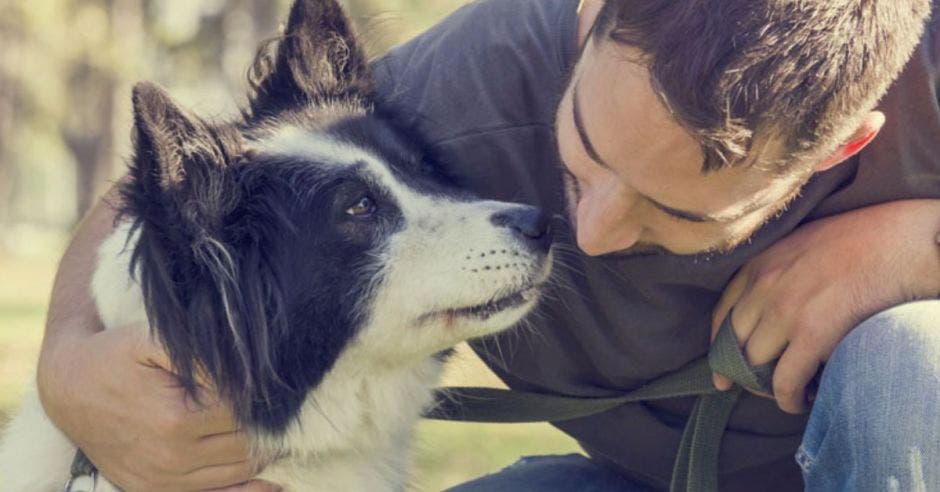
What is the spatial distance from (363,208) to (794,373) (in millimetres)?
885

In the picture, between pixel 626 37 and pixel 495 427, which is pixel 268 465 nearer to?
pixel 626 37

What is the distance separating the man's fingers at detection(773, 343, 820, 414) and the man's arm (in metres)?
1.03

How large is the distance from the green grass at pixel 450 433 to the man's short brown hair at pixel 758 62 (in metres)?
1.02

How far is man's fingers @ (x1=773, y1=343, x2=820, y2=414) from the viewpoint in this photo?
2.44 m

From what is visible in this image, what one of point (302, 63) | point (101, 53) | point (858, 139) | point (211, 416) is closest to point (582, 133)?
point (858, 139)

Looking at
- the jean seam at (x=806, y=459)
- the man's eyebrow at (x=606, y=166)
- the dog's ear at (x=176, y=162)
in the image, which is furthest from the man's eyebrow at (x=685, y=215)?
the dog's ear at (x=176, y=162)

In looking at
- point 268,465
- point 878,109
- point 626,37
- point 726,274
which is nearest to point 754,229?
point 726,274

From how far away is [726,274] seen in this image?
258 centimetres

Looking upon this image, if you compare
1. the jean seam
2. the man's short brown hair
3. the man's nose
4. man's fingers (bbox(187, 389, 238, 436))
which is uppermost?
the man's short brown hair

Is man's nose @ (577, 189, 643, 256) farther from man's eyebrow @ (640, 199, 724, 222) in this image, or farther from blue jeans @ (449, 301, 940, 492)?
blue jeans @ (449, 301, 940, 492)

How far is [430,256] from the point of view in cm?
252

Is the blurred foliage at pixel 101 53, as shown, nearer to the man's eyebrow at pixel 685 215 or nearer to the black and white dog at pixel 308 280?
the black and white dog at pixel 308 280

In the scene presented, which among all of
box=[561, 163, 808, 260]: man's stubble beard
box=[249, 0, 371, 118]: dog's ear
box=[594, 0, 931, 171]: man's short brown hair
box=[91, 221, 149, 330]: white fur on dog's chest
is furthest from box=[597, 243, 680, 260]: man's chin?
box=[91, 221, 149, 330]: white fur on dog's chest

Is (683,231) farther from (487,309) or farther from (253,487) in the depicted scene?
(253,487)
